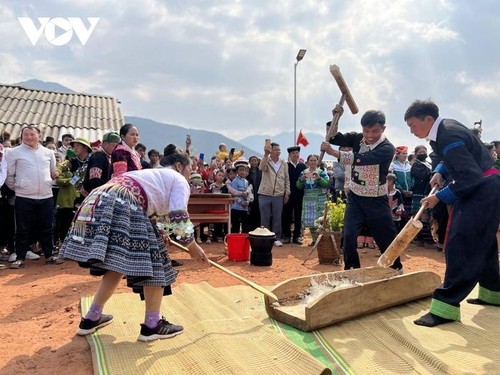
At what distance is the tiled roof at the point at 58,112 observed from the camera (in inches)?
465

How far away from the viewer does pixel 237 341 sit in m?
2.92

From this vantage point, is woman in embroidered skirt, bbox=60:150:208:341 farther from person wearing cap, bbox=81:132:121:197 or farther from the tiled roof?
the tiled roof

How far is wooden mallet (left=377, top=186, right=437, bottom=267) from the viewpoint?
12.8ft

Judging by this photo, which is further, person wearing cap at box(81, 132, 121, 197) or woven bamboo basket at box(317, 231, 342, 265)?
woven bamboo basket at box(317, 231, 342, 265)

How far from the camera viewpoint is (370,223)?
4.75m

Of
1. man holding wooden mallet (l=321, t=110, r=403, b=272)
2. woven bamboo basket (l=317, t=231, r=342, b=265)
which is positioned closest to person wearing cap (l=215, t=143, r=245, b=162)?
woven bamboo basket (l=317, t=231, r=342, b=265)

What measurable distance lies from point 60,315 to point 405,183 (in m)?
7.14

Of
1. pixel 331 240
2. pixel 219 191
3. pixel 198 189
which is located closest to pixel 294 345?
pixel 331 240

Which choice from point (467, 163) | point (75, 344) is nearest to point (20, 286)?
point (75, 344)

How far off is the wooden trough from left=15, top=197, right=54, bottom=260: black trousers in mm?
4204

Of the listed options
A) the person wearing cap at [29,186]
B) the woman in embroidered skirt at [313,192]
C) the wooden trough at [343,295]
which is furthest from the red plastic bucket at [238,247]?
the wooden trough at [343,295]

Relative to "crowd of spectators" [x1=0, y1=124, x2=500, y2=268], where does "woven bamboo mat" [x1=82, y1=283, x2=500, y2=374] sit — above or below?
below

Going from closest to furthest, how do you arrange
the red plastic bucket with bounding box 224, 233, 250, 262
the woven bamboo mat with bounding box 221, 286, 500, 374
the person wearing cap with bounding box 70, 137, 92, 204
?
the woven bamboo mat with bounding box 221, 286, 500, 374 → the person wearing cap with bounding box 70, 137, 92, 204 → the red plastic bucket with bounding box 224, 233, 250, 262

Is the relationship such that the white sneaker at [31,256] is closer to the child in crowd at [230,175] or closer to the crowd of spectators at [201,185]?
the crowd of spectators at [201,185]
